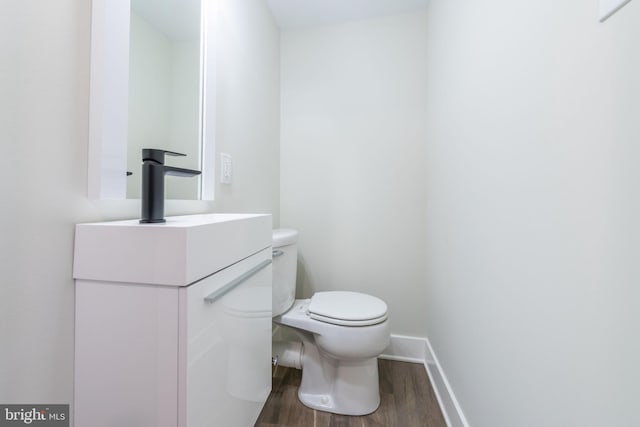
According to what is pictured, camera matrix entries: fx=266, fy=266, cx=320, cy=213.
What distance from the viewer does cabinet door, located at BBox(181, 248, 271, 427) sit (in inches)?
22.0

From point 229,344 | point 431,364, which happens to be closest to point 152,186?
point 229,344

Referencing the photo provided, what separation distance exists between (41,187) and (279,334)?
1531 millimetres

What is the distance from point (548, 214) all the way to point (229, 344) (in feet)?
2.70

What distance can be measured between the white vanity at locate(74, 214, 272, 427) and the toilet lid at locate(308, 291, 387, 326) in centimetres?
65

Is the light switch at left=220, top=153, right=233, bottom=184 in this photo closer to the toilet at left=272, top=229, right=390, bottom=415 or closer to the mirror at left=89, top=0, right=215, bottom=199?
the mirror at left=89, top=0, right=215, bottom=199

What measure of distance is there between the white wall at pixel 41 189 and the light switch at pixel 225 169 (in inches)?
19.1

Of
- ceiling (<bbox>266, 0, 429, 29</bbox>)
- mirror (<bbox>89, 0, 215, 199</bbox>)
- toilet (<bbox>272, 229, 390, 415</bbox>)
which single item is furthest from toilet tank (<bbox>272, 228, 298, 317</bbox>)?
ceiling (<bbox>266, 0, 429, 29</bbox>)

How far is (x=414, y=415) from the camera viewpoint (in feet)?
4.00

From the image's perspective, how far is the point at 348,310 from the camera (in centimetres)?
125

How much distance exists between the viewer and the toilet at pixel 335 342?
1.18m

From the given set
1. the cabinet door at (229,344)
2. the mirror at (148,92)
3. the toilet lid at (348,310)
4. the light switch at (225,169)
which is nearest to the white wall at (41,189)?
the mirror at (148,92)

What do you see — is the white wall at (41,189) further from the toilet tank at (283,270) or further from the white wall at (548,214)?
the white wall at (548,214)

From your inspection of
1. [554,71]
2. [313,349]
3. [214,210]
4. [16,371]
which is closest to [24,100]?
[16,371]

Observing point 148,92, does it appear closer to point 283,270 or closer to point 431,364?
point 283,270
